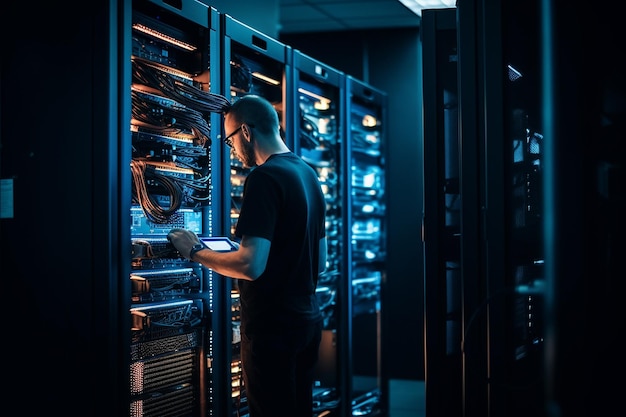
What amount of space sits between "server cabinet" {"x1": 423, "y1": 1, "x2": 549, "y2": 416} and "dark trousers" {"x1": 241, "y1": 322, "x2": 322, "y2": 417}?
45 cm

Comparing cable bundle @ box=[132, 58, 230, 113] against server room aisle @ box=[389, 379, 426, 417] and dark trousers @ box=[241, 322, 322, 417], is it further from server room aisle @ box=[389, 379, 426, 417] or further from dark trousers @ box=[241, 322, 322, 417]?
server room aisle @ box=[389, 379, 426, 417]

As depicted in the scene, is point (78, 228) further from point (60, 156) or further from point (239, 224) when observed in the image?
point (239, 224)

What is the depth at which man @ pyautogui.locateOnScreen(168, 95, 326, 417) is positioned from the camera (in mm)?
2344

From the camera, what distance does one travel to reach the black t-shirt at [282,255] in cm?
238

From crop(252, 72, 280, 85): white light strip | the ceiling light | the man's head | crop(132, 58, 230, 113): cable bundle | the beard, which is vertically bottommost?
the beard

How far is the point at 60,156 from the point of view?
2.33 meters

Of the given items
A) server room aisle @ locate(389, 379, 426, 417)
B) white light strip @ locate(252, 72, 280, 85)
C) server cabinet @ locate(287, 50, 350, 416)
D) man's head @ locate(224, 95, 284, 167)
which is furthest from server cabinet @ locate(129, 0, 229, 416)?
server room aisle @ locate(389, 379, 426, 417)

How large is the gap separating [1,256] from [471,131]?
159cm

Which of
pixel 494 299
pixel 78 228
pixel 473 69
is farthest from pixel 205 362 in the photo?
pixel 473 69

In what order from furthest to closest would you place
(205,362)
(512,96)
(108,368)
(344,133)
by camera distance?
(344,133) < (205,362) < (108,368) < (512,96)

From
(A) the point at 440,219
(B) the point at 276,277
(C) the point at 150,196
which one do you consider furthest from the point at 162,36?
(A) the point at 440,219

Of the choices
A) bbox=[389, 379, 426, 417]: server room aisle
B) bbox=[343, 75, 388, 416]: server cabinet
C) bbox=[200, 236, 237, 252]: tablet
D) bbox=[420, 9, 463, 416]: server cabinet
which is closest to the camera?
bbox=[420, 9, 463, 416]: server cabinet

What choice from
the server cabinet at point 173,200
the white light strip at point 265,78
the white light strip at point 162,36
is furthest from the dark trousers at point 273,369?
the white light strip at point 265,78

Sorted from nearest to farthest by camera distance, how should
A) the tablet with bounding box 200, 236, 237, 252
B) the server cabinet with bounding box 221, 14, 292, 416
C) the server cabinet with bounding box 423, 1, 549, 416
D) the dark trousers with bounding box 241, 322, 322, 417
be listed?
the server cabinet with bounding box 423, 1, 549, 416 → the dark trousers with bounding box 241, 322, 322, 417 → the tablet with bounding box 200, 236, 237, 252 → the server cabinet with bounding box 221, 14, 292, 416
